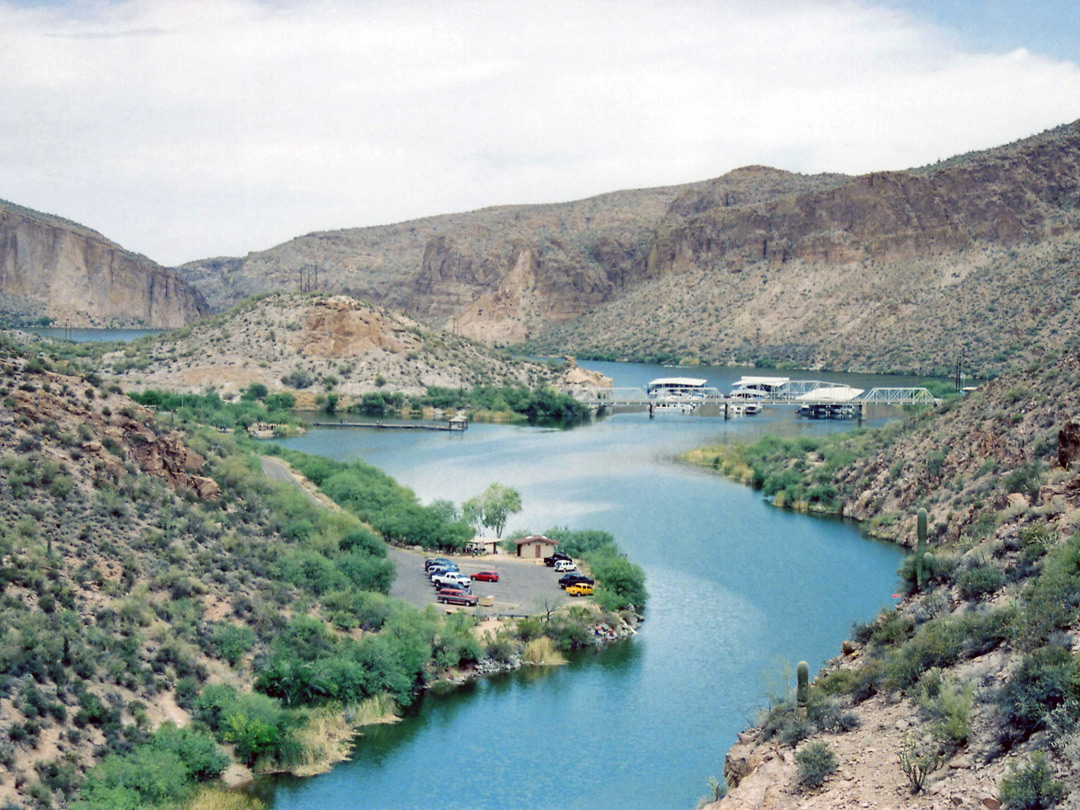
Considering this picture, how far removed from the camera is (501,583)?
42.3 m

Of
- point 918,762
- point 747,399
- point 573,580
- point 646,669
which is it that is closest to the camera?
point 918,762

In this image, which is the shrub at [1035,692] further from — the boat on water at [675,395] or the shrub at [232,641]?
the boat on water at [675,395]

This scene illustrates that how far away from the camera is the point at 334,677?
31516 millimetres

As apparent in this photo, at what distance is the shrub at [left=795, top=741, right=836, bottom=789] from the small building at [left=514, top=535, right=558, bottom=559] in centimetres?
2795

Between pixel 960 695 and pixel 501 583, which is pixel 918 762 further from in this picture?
pixel 501 583

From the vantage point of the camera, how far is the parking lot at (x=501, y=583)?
1554 inches

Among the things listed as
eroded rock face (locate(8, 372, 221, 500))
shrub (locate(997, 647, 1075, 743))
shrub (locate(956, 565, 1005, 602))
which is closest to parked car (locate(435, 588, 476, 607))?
eroded rock face (locate(8, 372, 221, 500))

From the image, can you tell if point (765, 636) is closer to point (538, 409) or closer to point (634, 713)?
point (634, 713)

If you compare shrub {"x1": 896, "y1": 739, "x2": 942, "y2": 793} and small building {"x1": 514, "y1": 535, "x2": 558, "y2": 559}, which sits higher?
shrub {"x1": 896, "y1": 739, "x2": 942, "y2": 793}

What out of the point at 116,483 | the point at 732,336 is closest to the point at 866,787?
the point at 116,483

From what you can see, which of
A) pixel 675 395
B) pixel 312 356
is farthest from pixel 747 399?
pixel 312 356

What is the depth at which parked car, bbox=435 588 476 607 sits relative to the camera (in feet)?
128

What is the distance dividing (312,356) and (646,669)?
85.3 meters

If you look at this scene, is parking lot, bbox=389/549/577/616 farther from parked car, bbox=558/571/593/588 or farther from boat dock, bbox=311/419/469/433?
boat dock, bbox=311/419/469/433
